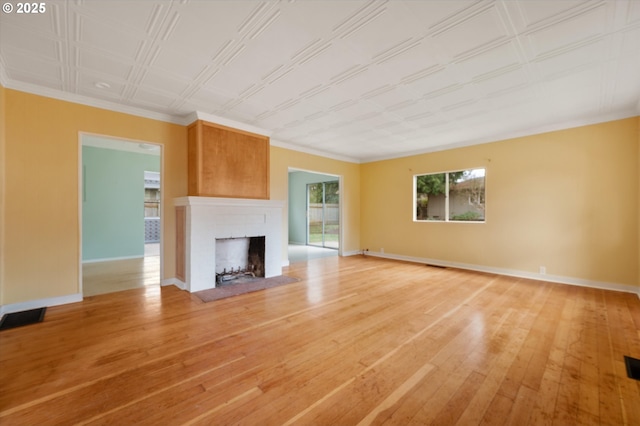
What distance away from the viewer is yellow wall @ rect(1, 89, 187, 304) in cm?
314

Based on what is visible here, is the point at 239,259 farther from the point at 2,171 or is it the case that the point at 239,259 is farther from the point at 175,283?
the point at 2,171

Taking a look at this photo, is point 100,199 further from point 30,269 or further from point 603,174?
point 603,174

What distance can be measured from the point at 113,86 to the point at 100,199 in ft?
14.1

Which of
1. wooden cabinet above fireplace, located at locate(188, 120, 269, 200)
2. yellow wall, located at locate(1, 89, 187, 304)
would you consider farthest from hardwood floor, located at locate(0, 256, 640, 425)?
wooden cabinet above fireplace, located at locate(188, 120, 269, 200)

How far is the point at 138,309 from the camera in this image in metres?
3.27

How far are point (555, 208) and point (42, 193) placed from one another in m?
7.77

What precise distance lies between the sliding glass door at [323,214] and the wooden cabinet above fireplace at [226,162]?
430 cm

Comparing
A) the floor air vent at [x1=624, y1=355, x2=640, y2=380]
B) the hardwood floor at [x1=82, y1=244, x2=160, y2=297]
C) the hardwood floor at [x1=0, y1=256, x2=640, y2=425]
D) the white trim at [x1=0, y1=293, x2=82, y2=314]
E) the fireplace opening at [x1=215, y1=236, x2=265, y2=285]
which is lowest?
the floor air vent at [x1=624, y1=355, x2=640, y2=380]

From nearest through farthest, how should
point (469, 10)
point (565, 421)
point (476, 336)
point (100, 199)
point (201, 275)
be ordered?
point (565, 421) < point (469, 10) < point (476, 336) < point (201, 275) < point (100, 199)

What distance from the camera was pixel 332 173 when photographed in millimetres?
7012

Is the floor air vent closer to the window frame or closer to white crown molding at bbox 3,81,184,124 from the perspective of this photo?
the window frame

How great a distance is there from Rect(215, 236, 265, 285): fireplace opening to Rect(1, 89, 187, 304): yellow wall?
190 cm

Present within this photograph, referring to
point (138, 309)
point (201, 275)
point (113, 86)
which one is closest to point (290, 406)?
point (138, 309)

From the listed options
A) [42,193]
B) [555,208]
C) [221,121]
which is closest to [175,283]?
[42,193]
